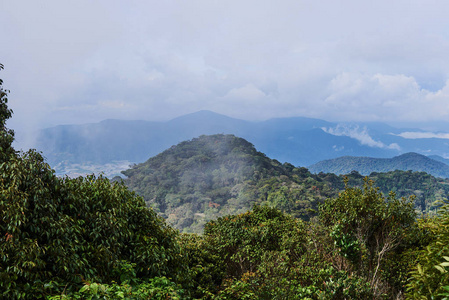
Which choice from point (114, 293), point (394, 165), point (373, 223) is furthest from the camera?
point (394, 165)

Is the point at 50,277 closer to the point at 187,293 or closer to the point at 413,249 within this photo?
the point at 187,293

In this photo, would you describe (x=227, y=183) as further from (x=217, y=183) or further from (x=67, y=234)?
(x=67, y=234)

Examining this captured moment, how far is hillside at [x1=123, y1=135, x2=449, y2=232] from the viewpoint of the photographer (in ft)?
206

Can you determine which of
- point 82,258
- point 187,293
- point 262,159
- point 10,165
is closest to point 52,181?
point 10,165

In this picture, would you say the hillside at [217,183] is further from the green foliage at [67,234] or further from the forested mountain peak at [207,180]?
the green foliage at [67,234]

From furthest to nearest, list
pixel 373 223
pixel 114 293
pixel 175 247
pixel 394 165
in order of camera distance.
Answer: pixel 394 165 < pixel 373 223 < pixel 175 247 < pixel 114 293

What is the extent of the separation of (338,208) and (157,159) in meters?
91.6

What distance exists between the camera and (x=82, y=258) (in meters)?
4.63

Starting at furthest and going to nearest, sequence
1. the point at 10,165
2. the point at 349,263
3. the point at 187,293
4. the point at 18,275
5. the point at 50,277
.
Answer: the point at 349,263 < the point at 187,293 < the point at 10,165 < the point at 50,277 < the point at 18,275

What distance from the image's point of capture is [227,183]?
270 feet

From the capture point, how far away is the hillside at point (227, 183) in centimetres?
6294

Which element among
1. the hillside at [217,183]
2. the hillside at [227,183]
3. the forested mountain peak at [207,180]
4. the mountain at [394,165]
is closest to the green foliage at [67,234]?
the hillside at [227,183]

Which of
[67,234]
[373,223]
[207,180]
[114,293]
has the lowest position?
[114,293]

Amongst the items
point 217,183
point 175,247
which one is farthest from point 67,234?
point 217,183
